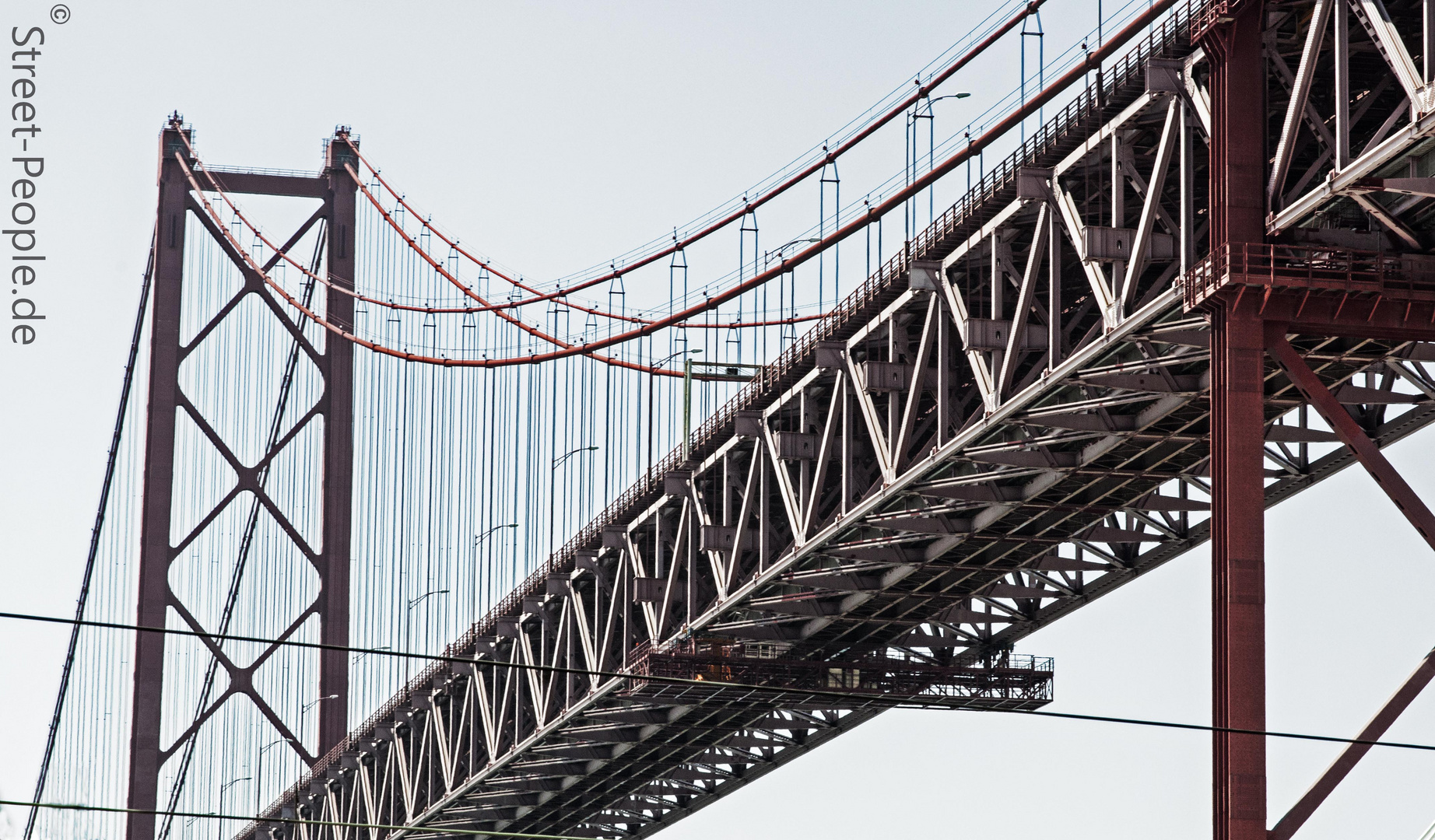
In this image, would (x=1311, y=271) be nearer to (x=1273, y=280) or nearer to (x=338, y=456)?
(x=1273, y=280)

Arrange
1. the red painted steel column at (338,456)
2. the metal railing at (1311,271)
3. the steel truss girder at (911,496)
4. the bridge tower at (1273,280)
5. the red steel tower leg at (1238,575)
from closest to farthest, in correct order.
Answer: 1. the red steel tower leg at (1238,575)
2. the bridge tower at (1273,280)
3. the metal railing at (1311,271)
4. the steel truss girder at (911,496)
5. the red painted steel column at (338,456)

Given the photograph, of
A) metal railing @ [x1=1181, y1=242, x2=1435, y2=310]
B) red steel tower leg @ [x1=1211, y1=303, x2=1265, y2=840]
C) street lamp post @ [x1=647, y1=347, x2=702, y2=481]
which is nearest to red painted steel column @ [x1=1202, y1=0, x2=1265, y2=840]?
red steel tower leg @ [x1=1211, y1=303, x2=1265, y2=840]

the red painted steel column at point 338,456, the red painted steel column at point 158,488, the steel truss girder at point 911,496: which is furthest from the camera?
the red painted steel column at point 338,456

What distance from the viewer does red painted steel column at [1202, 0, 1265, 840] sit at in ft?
95.3

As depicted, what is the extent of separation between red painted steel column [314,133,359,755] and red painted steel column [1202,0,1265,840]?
4768cm

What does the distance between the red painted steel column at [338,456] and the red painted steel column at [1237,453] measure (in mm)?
47683

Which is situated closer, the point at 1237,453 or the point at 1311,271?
the point at 1237,453

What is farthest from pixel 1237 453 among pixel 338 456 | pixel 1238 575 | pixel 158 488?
pixel 338 456

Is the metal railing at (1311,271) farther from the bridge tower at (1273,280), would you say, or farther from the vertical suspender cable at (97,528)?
the vertical suspender cable at (97,528)

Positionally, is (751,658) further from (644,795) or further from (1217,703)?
(1217,703)

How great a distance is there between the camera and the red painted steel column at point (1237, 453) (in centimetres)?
2906

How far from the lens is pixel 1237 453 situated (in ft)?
99.7

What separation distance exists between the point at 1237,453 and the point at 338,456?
50.5m

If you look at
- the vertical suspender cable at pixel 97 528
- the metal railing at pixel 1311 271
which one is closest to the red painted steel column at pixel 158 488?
the vertical suspender cable at pixel 97 528
